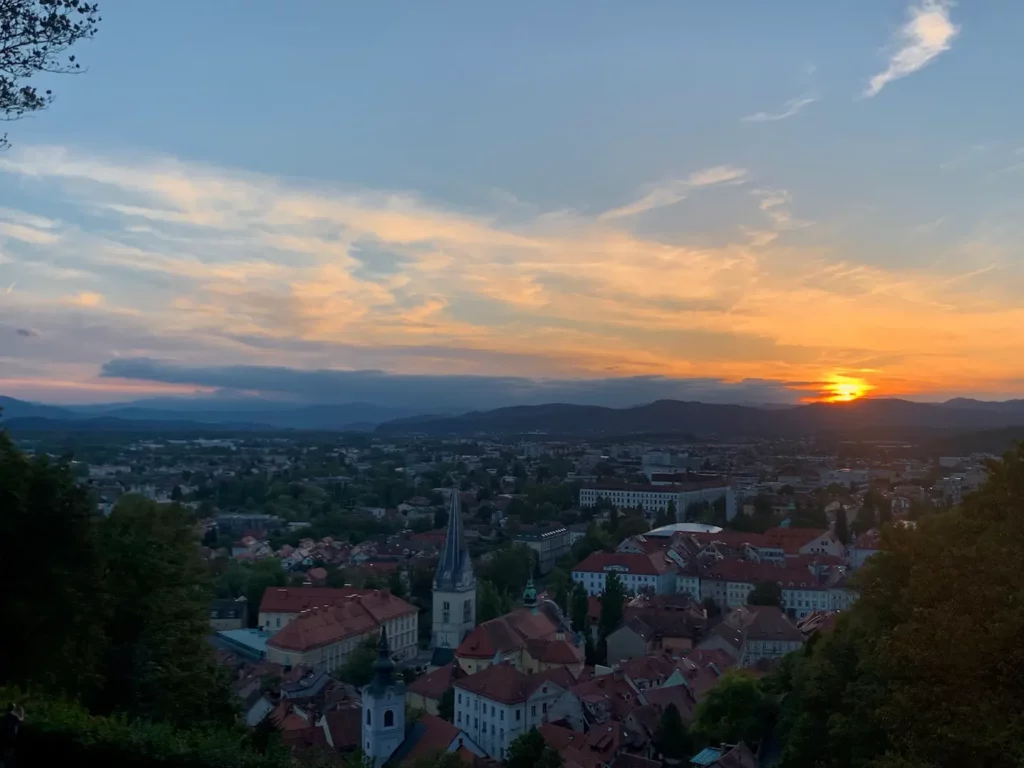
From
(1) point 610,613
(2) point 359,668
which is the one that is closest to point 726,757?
(2) point 359,668

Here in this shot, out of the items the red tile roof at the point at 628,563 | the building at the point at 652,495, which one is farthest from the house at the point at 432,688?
the building at the point at 652,495

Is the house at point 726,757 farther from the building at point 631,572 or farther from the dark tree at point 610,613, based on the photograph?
the building at point 631,572

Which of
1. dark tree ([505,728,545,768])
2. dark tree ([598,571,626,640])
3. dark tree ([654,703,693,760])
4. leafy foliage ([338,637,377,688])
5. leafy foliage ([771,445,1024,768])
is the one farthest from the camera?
dark tree ([598,571,626,640])

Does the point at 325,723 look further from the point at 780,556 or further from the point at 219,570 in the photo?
the point at 780,556

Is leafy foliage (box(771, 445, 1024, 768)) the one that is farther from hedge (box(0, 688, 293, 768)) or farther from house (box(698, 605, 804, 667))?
house (box(698, 605, 804, 667))

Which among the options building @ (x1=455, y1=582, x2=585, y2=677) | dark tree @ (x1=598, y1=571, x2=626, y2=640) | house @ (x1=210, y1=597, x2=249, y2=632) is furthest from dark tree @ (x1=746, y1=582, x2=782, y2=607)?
house @ (x1=210, y1=597, x2=249, y2=632)

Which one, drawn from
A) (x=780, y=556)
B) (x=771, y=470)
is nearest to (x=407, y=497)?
(x=780, y=556)
